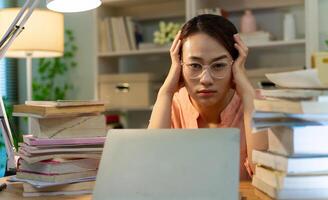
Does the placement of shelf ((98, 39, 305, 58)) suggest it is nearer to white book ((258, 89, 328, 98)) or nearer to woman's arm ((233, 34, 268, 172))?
woman's arm ((233, 34, 268, 172))

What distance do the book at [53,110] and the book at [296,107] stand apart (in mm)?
474

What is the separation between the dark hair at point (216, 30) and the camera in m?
1.39

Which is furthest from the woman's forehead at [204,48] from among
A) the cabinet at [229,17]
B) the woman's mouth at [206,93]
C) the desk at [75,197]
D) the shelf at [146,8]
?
the shelf at [146,8]

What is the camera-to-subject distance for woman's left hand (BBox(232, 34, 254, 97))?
133 centimetres

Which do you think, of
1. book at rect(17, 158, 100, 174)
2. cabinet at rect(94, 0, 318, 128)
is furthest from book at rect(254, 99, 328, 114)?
cabinet at rect(94, 0, 318, 128)

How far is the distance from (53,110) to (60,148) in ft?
0.31

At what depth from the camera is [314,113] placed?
734mm

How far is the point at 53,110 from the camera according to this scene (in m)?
1.01

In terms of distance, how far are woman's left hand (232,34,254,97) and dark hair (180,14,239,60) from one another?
2 centimetres

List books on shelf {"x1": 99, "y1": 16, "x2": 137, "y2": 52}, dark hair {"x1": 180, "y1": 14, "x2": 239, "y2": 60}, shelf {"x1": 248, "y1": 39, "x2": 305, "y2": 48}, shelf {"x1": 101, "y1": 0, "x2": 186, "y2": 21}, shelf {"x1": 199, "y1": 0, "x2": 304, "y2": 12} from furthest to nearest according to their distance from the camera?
shelf {"x1": 101, "y1": 0, "x2": 186, "y2": 21} < books on shelf {"x1": 99, "y1": 16, "x2": 137, "y2": 52} < shelf {"x1": 199, "y1": 0, "x2": 304, "y2": 12} < shelf {"x1": 248, "y1": 39, "x2": 305, "y2": 48} < dark hair {"x1": 180, "y1": 14, "x2": 239, "y2": 60}

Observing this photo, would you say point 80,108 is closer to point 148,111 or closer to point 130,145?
point 130,145

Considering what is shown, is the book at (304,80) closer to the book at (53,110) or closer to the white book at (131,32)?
the book at (53,110)

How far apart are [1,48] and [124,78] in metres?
2.14

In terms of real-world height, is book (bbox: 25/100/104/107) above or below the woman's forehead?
below
